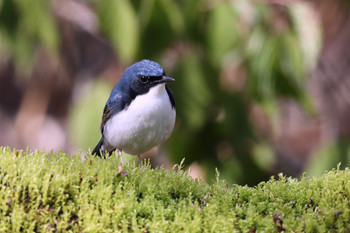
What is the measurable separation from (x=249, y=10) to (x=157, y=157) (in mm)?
2155

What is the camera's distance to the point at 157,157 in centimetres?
671

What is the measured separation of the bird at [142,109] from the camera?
12.2 feet

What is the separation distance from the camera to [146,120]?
3729 millimetres

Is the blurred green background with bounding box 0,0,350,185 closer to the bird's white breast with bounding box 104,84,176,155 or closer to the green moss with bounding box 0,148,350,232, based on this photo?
the bird's white breast with bounding box 104,84,176,155

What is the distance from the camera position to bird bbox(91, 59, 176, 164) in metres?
3.73

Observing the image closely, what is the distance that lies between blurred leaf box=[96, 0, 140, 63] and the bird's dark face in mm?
1117

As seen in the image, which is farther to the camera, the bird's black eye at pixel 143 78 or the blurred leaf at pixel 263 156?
the blurred leaf at pixel 263 156

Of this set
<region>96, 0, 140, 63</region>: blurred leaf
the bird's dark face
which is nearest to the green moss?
the bird's dark face

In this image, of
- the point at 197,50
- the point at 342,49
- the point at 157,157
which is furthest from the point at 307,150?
the point at 197,50

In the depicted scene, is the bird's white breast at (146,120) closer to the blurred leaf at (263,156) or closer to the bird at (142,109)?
the bird at (142,109)

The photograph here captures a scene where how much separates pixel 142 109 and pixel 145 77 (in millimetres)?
216

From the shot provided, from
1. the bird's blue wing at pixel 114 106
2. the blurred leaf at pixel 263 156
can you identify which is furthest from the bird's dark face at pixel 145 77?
the blurred leaf at pixel 263 156

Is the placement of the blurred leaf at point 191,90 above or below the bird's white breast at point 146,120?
above

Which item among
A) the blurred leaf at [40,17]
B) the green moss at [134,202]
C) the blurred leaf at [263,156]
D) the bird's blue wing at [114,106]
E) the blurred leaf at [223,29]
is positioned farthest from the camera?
the blurred leaf at [263,156]
